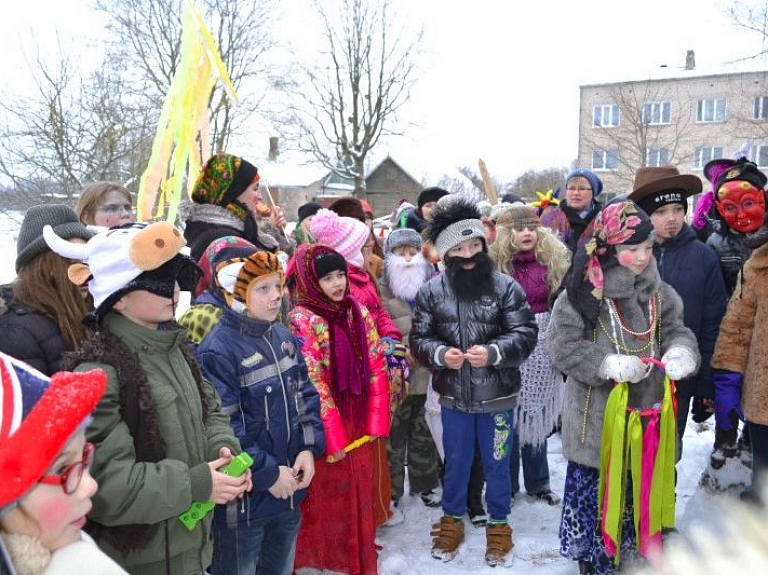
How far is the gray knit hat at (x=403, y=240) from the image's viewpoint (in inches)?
180

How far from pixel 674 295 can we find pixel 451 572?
2.06m

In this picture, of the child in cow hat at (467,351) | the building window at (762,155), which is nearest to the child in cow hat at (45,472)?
the child in cow hat at (467,351)

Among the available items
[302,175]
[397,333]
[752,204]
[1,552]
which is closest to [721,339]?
[752,204]

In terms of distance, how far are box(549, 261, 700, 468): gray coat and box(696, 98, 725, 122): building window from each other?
3853 centimetres

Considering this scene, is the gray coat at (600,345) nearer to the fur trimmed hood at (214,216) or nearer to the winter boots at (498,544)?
the winter boots at (498,544)

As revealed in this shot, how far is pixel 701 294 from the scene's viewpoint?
3.70 metres

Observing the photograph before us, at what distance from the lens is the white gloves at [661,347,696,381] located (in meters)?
3.07

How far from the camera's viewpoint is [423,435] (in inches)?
177

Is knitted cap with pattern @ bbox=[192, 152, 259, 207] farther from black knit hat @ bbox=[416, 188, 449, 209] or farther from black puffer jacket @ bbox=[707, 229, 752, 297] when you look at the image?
black puffer jacket @ bbox=[707, 229, 752, 297]

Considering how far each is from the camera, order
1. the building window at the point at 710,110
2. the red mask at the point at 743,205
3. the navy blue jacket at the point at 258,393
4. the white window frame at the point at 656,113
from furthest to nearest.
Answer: the building window at the point at 710,110, the white window frame at the point at 656,113, the red mask at the point at 743,205, the navy blue jacket at the point at 258,393

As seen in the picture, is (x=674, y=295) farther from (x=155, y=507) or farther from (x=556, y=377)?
(x=155, y=507)

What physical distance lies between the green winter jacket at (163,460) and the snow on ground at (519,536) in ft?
5.89

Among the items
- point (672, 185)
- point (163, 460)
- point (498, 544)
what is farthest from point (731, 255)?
point (163, 460)

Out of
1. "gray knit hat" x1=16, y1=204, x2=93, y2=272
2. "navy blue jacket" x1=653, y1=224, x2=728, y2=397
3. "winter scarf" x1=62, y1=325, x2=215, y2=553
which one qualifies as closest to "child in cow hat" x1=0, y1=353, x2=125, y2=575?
"winter scarf" x1=62, y1=325, x2=215, y2=553
